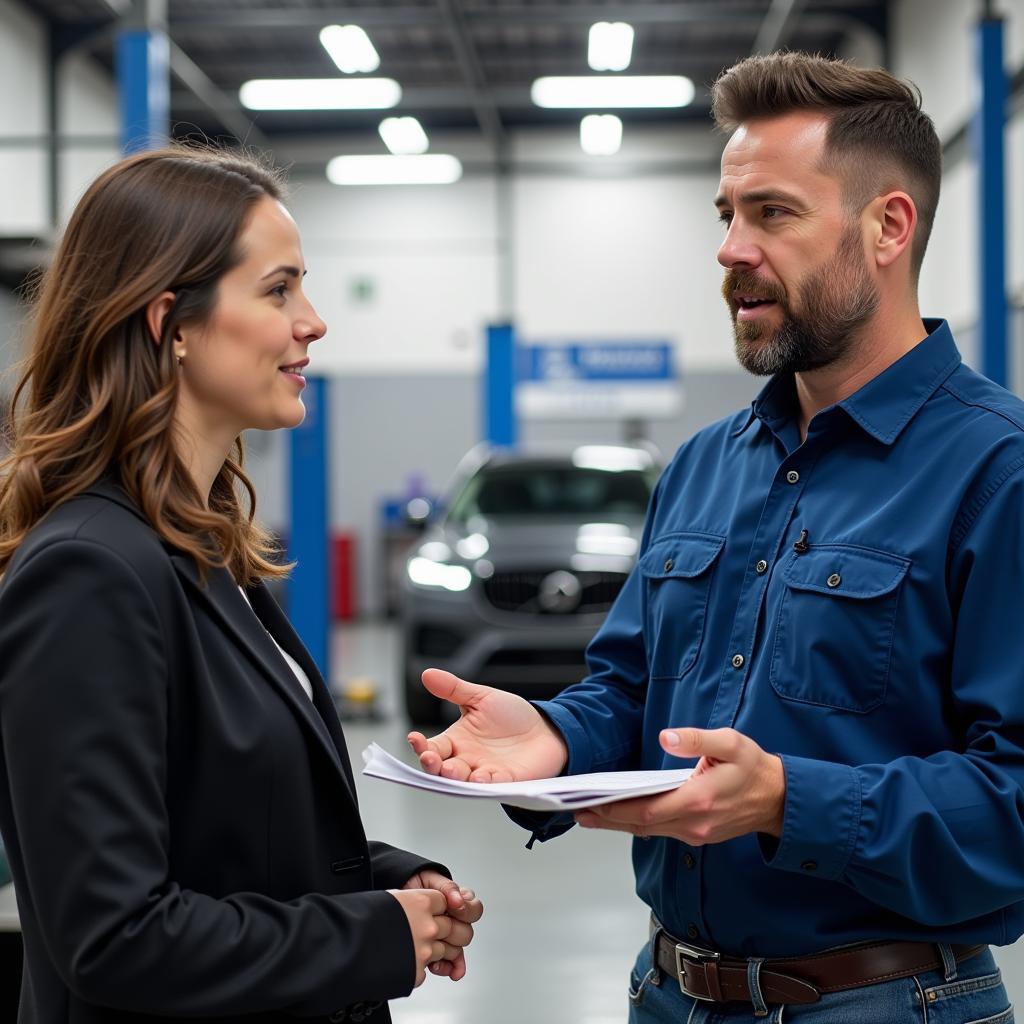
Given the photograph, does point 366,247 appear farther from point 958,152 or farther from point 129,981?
point 129,981

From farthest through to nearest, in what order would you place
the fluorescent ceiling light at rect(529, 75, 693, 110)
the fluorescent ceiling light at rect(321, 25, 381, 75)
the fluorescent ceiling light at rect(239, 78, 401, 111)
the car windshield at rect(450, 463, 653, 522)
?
the fluorescent ceiling light at rect(239, 78, 401, 111), the fluorescent ceiling light at rect(529, 75, 693, 110), the fluorescent ceiling light at rect(321, 25, 381, 75), the car windshield at rect(450, 463, 653, 522)

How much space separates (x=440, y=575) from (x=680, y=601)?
458cm

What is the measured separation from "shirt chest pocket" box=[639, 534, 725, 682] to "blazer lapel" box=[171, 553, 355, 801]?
0.49m

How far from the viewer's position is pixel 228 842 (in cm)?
129

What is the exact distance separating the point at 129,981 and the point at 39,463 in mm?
536

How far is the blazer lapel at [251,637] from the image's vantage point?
4.33 feet

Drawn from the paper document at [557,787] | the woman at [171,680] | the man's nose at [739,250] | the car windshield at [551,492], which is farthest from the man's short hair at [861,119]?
the car windshield at [551,492]

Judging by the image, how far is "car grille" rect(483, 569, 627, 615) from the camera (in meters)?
6.11

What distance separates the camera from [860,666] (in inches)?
56.9

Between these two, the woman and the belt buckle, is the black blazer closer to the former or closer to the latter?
the woman

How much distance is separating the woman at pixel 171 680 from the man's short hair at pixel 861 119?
657 millimetres

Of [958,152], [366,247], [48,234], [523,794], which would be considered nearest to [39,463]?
[523,794]

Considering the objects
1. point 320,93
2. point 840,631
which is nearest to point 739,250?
point 840,631

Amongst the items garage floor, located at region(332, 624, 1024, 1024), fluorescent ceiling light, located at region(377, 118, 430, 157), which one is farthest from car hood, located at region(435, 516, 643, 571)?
fluorescent ceiling light, located at region(377, 118, 430, 157)
